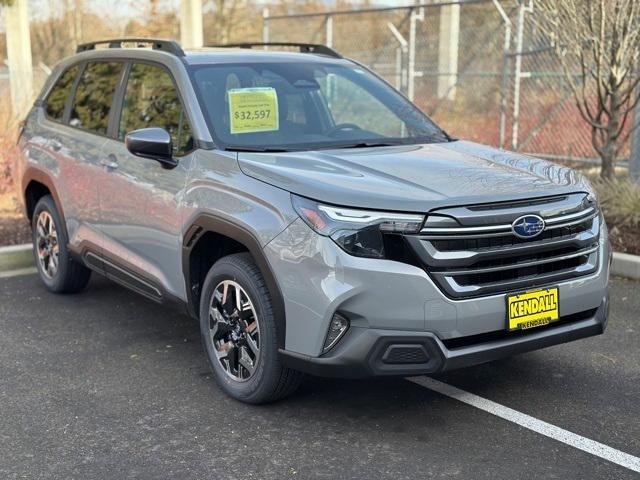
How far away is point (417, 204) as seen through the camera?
11.8 feet

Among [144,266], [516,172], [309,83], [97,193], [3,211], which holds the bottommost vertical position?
[3,211]

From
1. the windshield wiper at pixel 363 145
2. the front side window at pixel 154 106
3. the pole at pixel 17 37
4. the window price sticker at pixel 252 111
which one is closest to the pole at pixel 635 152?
the windshield wiper at pixel 363 145

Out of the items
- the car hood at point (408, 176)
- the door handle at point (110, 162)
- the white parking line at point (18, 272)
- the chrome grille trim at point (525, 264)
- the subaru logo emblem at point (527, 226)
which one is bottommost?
the white parking line at point (18, 272)

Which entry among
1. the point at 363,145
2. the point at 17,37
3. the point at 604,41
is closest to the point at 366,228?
the point at 363,145

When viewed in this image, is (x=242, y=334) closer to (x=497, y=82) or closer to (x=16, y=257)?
(x=16, y=257)

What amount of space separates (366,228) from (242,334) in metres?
0.97

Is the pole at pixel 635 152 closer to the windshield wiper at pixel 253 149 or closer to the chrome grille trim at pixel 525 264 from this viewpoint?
the chrome grille trim at pixel 525 264

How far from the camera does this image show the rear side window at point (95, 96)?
18.2 feet

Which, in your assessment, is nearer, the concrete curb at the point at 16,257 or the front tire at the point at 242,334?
the front tire at the point at 242,334

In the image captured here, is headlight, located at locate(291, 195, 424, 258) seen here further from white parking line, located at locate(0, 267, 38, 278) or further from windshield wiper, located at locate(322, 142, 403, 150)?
white parking line, located at locate(0, 267, 38, 278)

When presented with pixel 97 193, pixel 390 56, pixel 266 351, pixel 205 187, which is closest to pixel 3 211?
pixel 97 193

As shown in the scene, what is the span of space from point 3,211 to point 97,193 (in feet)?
13.5

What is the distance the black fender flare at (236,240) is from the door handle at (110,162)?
1.01m

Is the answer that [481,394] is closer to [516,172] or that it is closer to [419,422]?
[419,422]
